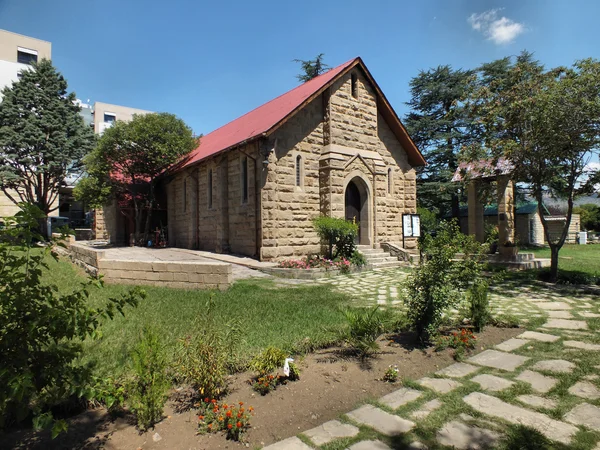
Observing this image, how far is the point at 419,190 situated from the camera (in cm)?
2711

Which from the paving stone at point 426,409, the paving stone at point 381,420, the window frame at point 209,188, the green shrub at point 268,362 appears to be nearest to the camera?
the paving stone at point 381,420

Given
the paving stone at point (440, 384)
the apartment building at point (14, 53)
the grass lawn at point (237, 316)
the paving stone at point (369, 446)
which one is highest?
the apartment building at point (14, 53)

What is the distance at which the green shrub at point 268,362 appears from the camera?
153 inches

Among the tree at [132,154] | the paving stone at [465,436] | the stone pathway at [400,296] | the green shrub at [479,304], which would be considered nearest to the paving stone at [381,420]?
the paving stone at [465,436]

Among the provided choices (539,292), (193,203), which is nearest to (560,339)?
(539,292)

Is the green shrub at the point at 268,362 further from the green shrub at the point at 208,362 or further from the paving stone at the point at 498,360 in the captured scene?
the paving stone at the point at 498,360

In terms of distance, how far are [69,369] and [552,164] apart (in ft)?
40.5

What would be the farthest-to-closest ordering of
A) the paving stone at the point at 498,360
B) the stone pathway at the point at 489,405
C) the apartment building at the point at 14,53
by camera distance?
the apartment building at the point at 14,53
the paving stone at the point at 498,360
the stone pathway at the point at 489,405

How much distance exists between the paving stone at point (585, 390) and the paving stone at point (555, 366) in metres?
0.33

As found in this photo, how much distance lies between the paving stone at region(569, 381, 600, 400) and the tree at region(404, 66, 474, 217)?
2374 centimetres

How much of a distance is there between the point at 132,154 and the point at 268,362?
18.6 m

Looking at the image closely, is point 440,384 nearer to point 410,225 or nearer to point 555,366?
point 555,366

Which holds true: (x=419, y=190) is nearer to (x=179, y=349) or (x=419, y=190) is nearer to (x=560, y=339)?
(x=560, y=339)

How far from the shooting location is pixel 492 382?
388 centimetres
